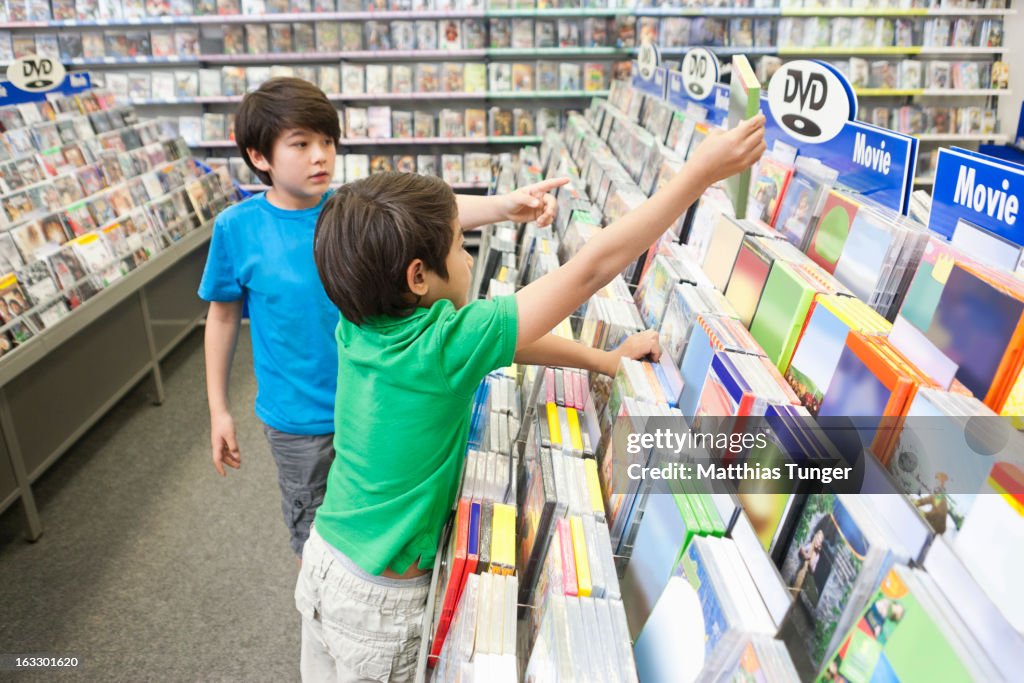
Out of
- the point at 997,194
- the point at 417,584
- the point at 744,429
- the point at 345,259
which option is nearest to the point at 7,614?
the point at 417,584

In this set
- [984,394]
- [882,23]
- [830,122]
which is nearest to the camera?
[984,394]

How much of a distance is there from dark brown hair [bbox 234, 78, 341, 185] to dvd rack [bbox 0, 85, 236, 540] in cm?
150

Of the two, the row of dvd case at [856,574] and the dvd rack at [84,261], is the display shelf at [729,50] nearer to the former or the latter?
the dvd rack at [84,261]

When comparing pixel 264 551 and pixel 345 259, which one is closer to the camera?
pixel 345 259

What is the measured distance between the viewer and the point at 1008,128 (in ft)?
18.6

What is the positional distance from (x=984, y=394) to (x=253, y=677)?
205 centimetres

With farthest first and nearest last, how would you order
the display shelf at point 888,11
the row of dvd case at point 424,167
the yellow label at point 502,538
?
the row of dvd case at point 424,167, the display shelf at point 888,11, the yellow label at point 502,538

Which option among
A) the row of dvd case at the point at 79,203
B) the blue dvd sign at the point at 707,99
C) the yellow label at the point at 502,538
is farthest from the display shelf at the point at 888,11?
the yellow label at the point at 502,538

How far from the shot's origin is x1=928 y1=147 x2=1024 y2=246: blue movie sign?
1065mm

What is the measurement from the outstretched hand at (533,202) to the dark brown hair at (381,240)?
0.45 meters

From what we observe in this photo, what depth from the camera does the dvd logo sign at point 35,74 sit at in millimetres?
3576

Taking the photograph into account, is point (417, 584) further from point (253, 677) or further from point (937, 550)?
point (253, 677)

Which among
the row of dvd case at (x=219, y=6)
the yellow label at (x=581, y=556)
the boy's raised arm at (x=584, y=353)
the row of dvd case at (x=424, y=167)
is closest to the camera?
the yellow label at (x=581, y=556)

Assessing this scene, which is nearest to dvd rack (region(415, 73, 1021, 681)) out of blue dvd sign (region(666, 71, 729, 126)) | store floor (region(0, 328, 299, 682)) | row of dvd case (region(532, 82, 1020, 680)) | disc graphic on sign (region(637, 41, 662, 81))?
row of dvd case (region(532, 82, 1020, 680))
